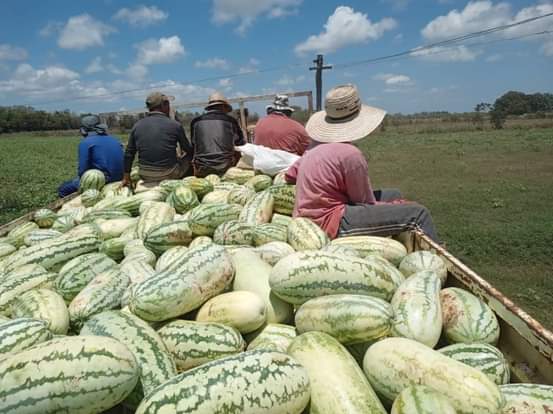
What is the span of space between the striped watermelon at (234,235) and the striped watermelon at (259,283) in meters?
0.55

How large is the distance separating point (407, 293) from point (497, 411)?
0.76 m

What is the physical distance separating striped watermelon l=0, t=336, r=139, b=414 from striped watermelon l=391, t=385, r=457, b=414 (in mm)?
987

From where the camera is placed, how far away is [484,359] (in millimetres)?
1924

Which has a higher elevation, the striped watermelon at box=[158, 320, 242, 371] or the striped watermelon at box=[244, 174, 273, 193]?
the striped watermelon at box=[244, 174, 273, 193]

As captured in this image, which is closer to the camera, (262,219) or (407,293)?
(407,293)

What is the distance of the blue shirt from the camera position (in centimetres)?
708

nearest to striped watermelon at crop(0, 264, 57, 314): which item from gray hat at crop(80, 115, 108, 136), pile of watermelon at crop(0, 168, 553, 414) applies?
pile of watermelon at crop(0, 168, 553, 414)

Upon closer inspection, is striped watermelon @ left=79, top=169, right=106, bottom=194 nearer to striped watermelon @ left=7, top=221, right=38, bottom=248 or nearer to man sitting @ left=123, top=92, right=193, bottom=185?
man sitting @ left=123, top=92, right=193, bottom=185

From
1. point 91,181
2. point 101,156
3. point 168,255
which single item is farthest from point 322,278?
point 101,156

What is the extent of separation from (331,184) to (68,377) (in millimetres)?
2798

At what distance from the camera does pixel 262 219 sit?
382 centimetres

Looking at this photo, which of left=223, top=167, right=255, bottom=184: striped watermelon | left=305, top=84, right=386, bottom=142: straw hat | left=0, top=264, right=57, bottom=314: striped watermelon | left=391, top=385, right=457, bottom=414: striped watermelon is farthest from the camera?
left=223, top=167, right=255, bottom=184: striped watermelon

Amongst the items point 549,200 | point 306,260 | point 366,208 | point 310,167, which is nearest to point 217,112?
point 310,167

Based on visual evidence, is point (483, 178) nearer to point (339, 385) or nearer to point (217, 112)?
point (217, 112)
